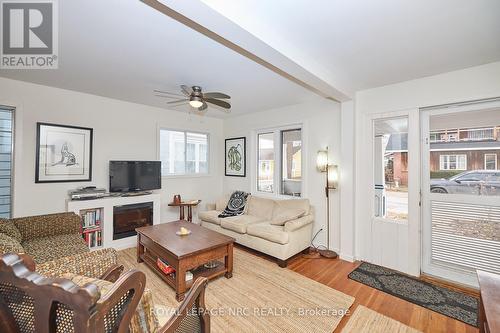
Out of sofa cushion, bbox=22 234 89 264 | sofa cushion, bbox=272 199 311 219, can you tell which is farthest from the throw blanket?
sofa cushion, bbox=22 234 89 264

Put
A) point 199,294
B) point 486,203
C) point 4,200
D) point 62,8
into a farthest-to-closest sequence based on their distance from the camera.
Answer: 1. point 4,200
2. point 486,203
3. point 62,8
4. point 199,294

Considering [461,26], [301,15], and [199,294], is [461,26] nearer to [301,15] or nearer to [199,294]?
[301,15]

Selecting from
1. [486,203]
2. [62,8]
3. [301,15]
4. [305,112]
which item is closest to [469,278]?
[486,203]

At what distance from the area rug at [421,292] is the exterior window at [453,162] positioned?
4.69ft

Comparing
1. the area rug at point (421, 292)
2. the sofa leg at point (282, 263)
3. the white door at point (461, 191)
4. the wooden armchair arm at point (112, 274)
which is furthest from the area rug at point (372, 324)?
the wooden armchair arm at point (112, 274)

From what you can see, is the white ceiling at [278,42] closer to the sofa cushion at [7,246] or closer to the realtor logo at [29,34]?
the realtor logo at [29,34]

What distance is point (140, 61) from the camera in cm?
251

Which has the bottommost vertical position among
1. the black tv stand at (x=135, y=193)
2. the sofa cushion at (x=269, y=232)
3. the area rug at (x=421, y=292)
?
the area rug at (x=421, y=292)

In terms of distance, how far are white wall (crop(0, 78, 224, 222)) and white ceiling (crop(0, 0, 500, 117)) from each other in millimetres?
286

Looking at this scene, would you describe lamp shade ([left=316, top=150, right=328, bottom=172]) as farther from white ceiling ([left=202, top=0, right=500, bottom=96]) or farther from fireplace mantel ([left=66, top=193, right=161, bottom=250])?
fireplace mantel ([left=66, top=193, right=161, bottom=250])

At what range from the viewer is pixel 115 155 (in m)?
3.97

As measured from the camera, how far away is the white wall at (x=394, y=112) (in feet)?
8.30

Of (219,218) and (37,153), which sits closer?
(37,153)

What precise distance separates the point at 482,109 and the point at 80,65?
4.69 meters
